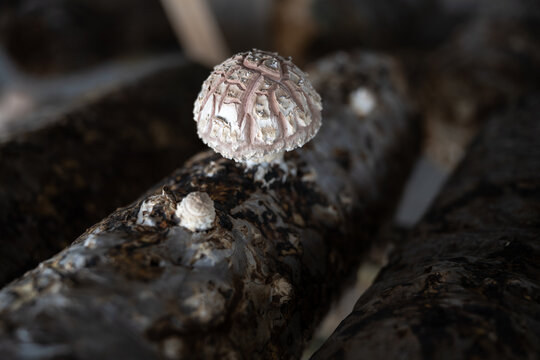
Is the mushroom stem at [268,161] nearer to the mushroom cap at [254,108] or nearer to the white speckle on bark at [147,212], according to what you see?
the mushroom cap at [254,108]

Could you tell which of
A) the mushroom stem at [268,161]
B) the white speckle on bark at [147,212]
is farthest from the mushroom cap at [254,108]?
the white speckle on bark at [147,212]

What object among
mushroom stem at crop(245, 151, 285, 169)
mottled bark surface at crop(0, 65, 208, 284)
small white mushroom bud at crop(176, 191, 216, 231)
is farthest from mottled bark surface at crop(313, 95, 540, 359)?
mottled bark surface at crop(0, 65, 208, 284)

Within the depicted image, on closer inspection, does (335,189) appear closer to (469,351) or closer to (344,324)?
(344,324)

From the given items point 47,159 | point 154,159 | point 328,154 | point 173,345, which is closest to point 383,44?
point 328,154

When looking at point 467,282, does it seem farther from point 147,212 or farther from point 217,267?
point 147,212

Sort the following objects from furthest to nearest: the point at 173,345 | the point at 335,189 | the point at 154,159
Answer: the point at 154,159, the point at 335,189, the point at 173,345

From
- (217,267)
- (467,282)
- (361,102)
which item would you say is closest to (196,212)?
(217,267)

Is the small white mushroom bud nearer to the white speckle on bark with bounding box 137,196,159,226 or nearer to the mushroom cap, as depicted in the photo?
the white speckle on bark with bounding box 137,196,159,226
